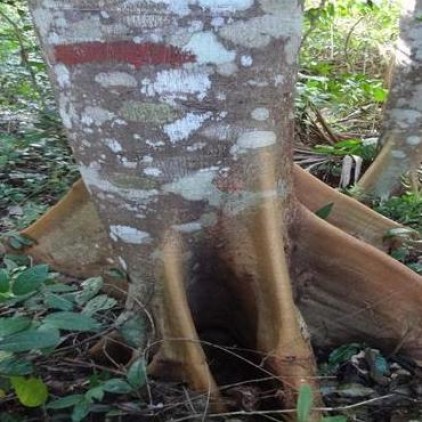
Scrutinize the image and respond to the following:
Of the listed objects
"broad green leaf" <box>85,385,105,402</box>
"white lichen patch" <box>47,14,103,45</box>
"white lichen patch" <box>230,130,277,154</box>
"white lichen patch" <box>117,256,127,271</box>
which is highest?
"white lichen patch" <box>47,14,103,45</box>

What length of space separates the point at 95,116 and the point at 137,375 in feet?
2.61

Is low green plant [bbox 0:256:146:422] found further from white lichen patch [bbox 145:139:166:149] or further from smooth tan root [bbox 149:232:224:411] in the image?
white lichen patch [bbox 145:139:166:149]

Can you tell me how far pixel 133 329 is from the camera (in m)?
2.17

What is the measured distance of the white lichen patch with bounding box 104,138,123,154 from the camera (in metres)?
1.98

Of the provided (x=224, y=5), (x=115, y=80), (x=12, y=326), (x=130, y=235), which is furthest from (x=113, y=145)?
(x=12, y=326)

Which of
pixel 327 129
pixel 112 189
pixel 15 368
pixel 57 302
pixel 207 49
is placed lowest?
pixel 327 129

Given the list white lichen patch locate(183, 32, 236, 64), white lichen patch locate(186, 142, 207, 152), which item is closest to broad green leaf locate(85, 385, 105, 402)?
white lichen patch locate(186, 142, 207, 152)

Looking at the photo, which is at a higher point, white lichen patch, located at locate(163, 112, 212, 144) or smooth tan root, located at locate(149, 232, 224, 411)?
white lichen patch, located at locate(163, 112, 212, 144)

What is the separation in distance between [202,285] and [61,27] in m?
0.99

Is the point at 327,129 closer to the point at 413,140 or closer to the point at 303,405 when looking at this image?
the point at 413,140

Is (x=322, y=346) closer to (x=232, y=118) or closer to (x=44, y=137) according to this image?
(x=232, y=118)

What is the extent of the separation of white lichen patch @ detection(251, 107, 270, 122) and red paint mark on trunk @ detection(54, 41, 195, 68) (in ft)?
0.89

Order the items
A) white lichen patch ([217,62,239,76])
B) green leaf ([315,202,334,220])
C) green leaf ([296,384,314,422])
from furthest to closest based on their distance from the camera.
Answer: green leaf ([315,202,334,220])
white lichen patch ([217,62,239,76])
green leaf ([296,384,314,422])

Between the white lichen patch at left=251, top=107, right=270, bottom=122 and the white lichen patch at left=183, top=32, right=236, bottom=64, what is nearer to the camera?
the white lichen patch at left=183, top=32, right=236, bottom=64
